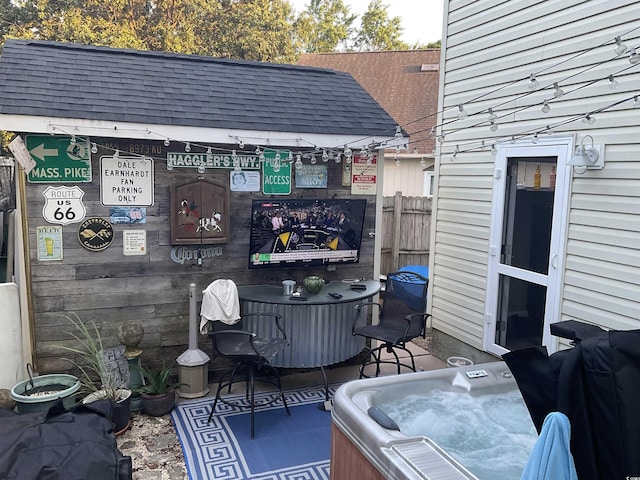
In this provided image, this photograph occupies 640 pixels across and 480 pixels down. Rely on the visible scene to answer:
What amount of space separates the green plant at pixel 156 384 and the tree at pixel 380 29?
2353 centimetres

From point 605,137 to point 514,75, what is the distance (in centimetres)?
111

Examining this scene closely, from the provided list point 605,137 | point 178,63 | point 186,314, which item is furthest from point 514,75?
point 186,314

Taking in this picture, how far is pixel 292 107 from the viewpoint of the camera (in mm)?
5000

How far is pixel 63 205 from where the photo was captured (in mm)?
4113

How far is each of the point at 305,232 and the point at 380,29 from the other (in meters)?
22.8

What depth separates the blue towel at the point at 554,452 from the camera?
1810 mm

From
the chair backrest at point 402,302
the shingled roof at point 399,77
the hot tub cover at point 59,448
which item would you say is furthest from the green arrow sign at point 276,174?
the shingled roof at point 399,77

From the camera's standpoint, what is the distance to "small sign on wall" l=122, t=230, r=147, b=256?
436cm

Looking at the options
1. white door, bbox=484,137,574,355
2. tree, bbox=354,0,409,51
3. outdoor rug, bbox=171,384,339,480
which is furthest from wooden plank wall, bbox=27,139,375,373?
tree, bbox=354,0,409,51

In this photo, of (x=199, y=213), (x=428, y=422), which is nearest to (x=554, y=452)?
(x=428, y=422)

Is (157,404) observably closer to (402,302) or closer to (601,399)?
(402,302)

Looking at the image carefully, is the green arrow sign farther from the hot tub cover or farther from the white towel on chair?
the hot tub cover

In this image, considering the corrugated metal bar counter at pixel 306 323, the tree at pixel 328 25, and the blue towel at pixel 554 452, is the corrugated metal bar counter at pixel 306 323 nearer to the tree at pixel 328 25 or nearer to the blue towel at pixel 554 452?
the blue towel at pixel 554 452

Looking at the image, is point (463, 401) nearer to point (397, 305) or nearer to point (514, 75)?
point (397, 305)
